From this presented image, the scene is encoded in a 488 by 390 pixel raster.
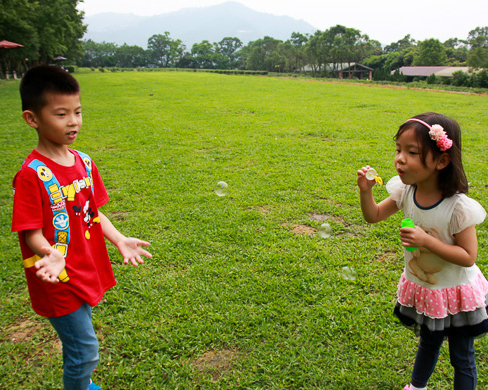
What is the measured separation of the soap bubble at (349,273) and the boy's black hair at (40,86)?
102 inches

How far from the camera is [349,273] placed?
3150 mm

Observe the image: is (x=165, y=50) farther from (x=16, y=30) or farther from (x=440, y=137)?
(x=440, y=137)

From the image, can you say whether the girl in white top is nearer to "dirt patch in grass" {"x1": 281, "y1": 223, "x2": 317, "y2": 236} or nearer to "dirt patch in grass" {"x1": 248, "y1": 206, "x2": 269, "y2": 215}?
"dirt patch in grass" {"x1": 281, "y1": 223, "x2": 317, "y2": 236}

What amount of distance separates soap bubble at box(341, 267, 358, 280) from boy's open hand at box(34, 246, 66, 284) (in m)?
2.40

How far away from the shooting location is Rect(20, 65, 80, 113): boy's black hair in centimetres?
158

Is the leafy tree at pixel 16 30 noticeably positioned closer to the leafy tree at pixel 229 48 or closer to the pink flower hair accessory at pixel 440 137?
the pink flower hair accessory at pixel 440 137


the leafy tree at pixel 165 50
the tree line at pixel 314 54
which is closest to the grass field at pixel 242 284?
the tree line at pixel 314 54

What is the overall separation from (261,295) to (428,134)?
1866mm

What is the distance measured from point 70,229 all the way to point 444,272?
1.86 metres

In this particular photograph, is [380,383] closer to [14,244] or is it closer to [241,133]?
[14,244]

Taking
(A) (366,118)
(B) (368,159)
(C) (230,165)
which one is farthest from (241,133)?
(A) (366,118)

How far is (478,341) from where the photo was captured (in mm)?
2430

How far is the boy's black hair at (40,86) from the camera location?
158 cm

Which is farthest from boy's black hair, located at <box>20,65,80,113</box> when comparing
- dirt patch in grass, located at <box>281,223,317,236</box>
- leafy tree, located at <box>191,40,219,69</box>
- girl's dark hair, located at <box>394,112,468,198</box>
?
leafy tree, located at <box>191,40,219,69</box>
